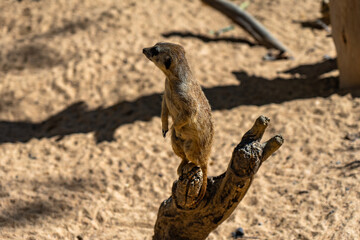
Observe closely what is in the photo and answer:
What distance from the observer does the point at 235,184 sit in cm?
319

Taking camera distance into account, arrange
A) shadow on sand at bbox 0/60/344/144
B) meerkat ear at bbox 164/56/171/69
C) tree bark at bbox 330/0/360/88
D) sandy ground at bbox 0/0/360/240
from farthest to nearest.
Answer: shadow on sand at bbox 0/60/344/144
tree bark at bbox 330/0/360/88
sandy ground at bbox 0/0/360/240
meerkat ear at bbox 164/56/171/69

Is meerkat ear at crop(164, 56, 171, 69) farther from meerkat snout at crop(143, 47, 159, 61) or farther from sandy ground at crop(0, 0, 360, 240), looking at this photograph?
sandy ground at crop(0, 0, 360, 240)

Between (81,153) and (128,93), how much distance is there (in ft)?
4.28

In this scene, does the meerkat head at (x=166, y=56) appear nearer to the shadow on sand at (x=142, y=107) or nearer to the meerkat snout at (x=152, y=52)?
the meerkat snout at (x=152, y=52)

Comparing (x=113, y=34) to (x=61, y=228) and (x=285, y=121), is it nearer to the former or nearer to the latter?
(x=285, y=121)

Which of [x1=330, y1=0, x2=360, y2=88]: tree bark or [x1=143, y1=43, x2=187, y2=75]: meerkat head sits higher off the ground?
[x1=143, y1=43, x2=187, y2=75]: meerkat head

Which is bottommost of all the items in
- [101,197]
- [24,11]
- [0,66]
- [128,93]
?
[101,197]

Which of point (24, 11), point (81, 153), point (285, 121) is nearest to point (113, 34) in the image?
point (24, 11)

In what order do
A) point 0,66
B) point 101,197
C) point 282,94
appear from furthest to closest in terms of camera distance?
point 0,66 < point 282,94 < point 101,197

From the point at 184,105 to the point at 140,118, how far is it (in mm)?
3172

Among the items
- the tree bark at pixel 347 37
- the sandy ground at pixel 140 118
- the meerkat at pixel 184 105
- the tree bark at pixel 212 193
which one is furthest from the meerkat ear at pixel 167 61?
the tree bark at pixel 347 37

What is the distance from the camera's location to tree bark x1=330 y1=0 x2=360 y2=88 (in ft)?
17.9

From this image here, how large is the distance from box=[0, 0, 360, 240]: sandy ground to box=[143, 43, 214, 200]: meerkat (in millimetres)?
563

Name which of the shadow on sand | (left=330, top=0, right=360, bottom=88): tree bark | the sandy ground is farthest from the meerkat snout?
(left=330, top=0, right=360, bottom=88): tree bark
